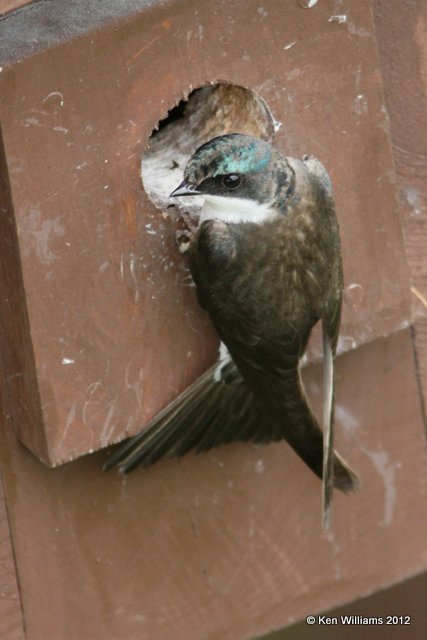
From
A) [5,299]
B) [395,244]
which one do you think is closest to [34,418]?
[5,299]

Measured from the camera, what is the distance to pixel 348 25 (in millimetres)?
1988

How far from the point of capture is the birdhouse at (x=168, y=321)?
5.90 ft

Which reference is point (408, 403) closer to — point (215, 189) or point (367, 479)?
point (367, 479)

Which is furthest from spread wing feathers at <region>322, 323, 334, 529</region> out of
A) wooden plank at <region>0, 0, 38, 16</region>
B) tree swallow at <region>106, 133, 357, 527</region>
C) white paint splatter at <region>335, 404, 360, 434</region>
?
wooden plank at <region>0, 0, 38, 16</region>

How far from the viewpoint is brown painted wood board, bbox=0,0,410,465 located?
1783 mm

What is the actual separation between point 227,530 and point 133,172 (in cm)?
63

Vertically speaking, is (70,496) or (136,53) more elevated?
(136,53)

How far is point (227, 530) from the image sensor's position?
2.21m

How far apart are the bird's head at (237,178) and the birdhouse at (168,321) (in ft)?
0.22

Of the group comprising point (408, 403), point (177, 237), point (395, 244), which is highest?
point (177, 237)

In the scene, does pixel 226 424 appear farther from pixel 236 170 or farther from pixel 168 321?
pixel 236 170

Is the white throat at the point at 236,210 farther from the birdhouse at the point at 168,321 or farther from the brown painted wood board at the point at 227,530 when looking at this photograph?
the brown painted wood board at the point at 227,530

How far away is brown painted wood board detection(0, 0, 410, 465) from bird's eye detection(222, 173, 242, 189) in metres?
0.10

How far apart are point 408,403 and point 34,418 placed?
682mm
